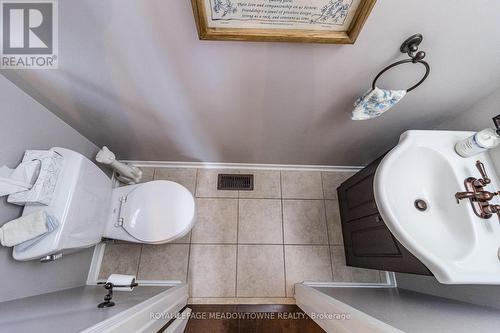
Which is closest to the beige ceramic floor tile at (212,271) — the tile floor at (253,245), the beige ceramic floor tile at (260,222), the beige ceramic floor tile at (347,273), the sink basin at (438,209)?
the tile floor at (253,245)

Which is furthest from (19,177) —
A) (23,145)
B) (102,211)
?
(102,211)

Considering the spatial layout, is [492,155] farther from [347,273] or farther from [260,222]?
[260,222]

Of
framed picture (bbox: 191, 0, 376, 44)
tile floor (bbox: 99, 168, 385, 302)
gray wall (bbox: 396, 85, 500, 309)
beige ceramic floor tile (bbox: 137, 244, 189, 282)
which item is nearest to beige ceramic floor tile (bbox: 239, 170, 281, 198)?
tile floor (bbox: 99, 168, 385, 302)

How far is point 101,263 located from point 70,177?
876 millimetres

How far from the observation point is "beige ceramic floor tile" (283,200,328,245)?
1.57 metres

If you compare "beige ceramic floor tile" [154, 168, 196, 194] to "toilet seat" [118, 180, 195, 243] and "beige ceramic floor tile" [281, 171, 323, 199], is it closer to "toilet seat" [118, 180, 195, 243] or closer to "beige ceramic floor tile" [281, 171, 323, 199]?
"toilet seat" [118, 180, 195, 243]

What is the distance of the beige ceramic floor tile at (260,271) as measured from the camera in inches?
55.9

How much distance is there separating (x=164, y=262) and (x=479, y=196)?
177 cm

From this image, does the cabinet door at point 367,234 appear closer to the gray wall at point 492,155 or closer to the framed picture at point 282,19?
the gray wall at point 492,155

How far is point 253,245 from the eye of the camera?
Result: 5.03ft

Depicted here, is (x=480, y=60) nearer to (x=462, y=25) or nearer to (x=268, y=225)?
(x=462, y=25)

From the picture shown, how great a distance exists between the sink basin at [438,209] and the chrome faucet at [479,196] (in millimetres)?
20

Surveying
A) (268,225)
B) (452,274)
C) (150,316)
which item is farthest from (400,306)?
(150,316)

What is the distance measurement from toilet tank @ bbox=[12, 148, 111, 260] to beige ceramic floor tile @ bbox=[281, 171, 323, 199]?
128 centimetres
